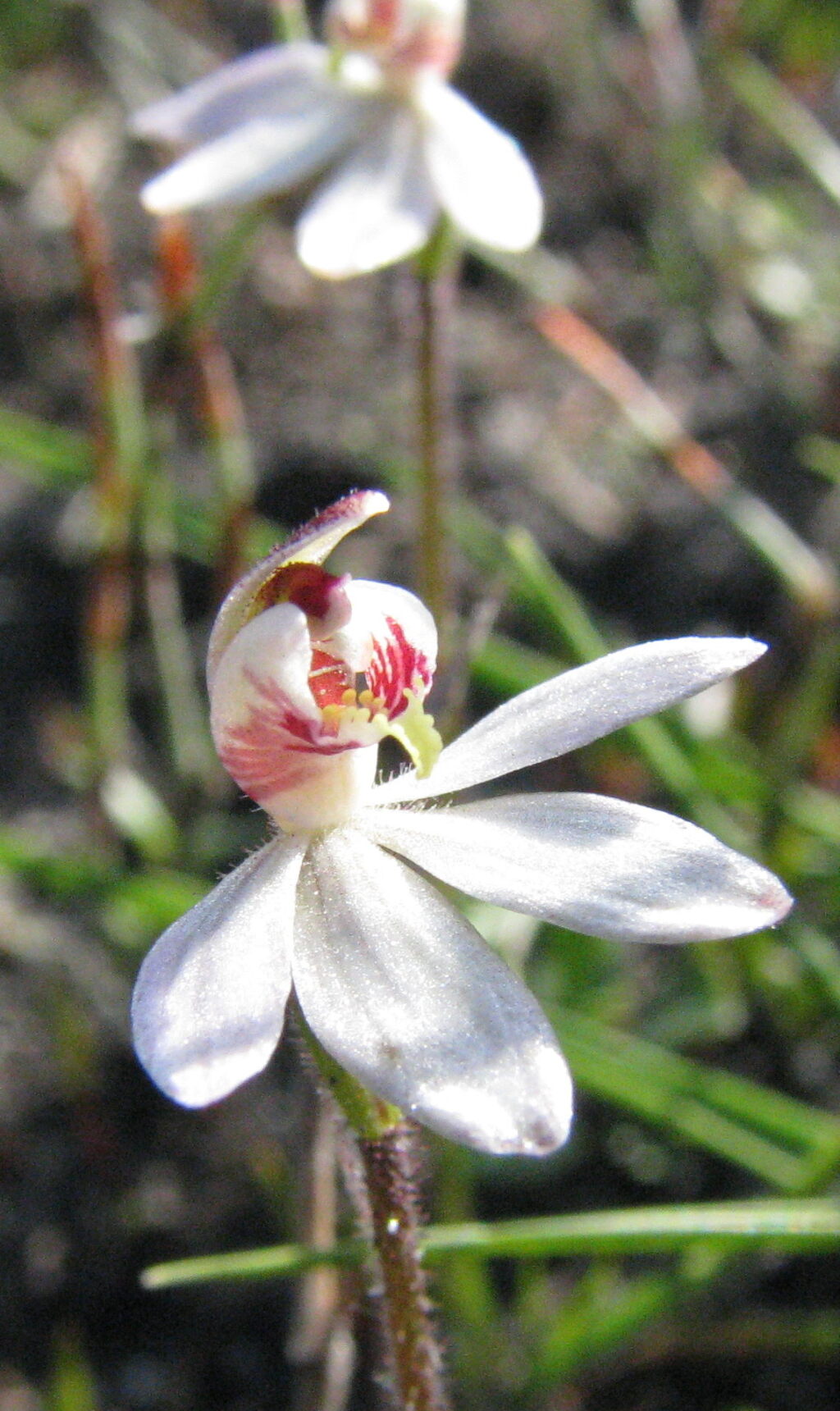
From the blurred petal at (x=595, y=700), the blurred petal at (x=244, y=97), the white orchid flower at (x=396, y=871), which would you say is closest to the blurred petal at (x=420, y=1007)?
the white orchid flower at (x=396, y=871)

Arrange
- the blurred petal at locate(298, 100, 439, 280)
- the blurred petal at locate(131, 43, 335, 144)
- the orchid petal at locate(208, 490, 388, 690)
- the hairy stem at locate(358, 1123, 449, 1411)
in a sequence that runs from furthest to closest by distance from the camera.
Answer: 1. the blurred petal at locate(131, 43, 335, 144)
2. the blurred petal at locate(298, 100, 439, 280)
3. the orchid petal at locate(208, 490, 388, 690)
4. the hairy stem at locate(358, 1123, 449, 1411)

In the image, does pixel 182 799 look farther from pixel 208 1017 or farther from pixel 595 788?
pixel 208 1017

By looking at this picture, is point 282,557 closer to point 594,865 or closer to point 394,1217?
point 594,865

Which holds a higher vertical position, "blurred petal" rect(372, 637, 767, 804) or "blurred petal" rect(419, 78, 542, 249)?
"blurred petal" rect(419, 78, 542, 249)

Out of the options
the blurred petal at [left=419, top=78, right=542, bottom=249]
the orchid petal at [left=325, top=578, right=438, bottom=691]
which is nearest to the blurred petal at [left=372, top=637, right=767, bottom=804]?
the orchid petal at [left=325, top=578, right=438, bottom=691]

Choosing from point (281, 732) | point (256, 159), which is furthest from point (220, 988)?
point (256, 159)

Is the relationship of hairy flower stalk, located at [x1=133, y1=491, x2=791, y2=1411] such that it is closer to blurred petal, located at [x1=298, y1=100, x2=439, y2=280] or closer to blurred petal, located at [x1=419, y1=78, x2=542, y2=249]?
blurred petal, located at [x1=298, y1=100, x2=439, y2=280]

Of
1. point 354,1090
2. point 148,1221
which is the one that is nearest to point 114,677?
point 148,1221

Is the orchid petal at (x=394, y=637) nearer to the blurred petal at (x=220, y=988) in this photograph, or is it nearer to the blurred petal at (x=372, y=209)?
the blurred petal at (x=220, y=988)
